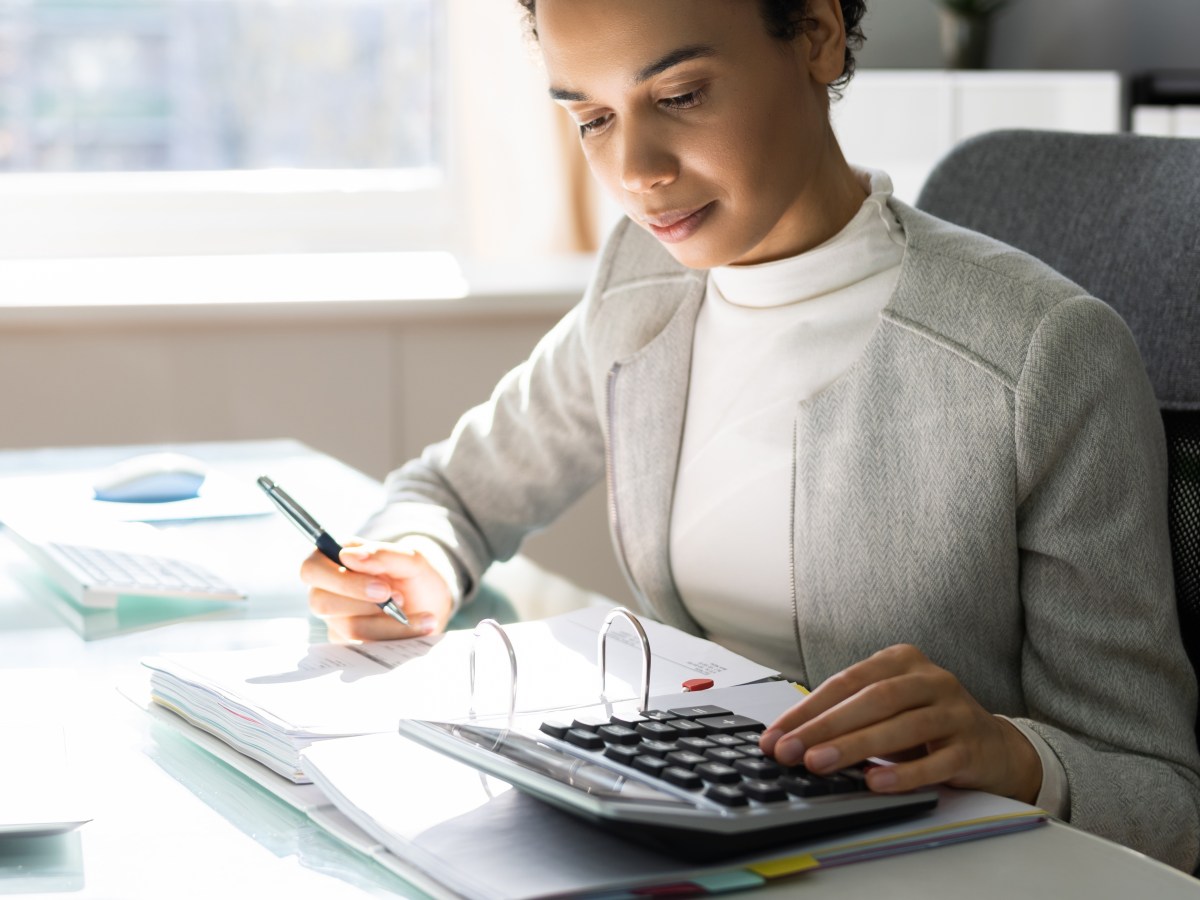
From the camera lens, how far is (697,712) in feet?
2.26

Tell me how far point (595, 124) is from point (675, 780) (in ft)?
1.78

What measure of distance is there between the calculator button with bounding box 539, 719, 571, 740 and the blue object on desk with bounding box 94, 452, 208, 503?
2.85 feet

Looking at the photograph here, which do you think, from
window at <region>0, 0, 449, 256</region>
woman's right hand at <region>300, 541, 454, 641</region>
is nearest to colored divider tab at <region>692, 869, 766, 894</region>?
woman's right hand at <region>300, 541, 454, 641</region>

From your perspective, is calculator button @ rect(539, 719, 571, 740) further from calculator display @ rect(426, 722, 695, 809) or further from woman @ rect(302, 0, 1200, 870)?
woman @ rect(302, 0, 1200, 870)

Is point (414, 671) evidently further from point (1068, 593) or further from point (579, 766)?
point (1068, 593)

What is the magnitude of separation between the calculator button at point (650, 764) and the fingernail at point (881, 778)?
0.09 metres

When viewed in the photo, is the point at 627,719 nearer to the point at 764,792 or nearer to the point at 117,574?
the point at 764,792

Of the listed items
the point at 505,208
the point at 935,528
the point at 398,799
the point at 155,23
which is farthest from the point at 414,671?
the point at 155,23

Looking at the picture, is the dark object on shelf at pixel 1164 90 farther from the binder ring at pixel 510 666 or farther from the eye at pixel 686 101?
the binder ring at pixel 510 666

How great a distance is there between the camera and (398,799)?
2.11 feet

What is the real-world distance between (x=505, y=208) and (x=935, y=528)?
2.22 meters

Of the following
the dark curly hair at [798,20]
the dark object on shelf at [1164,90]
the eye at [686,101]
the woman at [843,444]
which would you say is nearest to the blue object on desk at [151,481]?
the woman at [843,444]

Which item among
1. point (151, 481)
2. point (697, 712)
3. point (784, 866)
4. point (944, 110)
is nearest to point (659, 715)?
point (697, 712)

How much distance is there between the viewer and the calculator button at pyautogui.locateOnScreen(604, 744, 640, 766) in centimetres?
61
